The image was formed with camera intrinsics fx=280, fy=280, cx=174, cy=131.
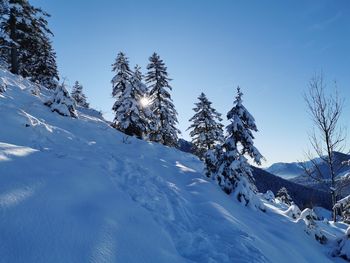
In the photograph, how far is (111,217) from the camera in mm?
5051

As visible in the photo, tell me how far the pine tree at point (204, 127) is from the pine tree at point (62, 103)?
49.5 feet

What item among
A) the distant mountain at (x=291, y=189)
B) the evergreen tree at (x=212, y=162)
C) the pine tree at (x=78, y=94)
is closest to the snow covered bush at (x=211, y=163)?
the evergreen tree at (x=212, y=162)

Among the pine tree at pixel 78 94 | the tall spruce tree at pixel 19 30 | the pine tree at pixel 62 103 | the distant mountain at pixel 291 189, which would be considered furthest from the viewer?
the distant mountain at pixel 291 189

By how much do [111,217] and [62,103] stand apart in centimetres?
1273

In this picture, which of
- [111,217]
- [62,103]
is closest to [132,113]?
[62,103]

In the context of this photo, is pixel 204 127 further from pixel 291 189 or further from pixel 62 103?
pixel 291 189

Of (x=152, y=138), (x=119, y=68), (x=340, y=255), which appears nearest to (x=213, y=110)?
(x=152, y=138)

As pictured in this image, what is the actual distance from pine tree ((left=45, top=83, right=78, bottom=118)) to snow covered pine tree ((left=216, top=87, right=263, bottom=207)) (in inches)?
371

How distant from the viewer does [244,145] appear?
12.4 meters

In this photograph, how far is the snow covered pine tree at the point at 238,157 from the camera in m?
11.1

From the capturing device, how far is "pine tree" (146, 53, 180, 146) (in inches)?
1137

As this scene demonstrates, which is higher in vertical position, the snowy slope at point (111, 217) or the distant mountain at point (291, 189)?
the distant mountain at point (291, 189)

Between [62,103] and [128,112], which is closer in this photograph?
[62,103]

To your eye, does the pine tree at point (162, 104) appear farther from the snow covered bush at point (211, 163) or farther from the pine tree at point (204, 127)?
the snow covered bush at point (211, 163)
